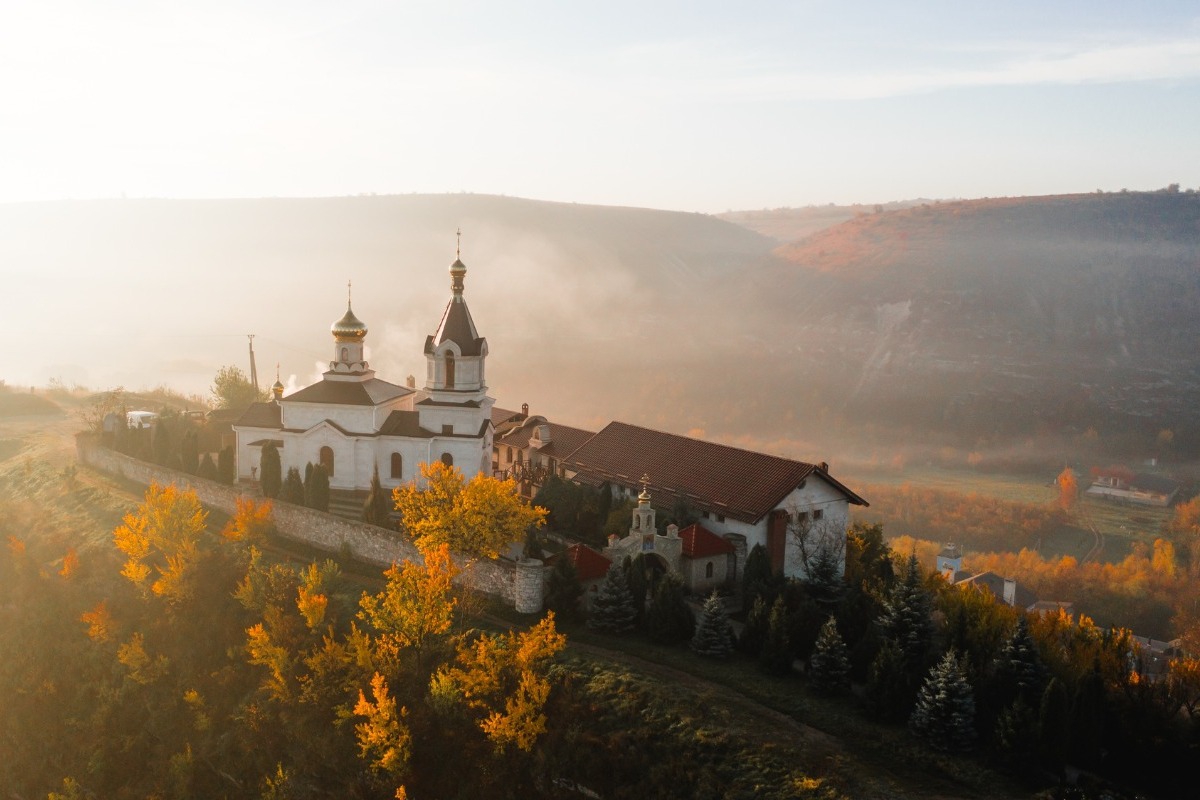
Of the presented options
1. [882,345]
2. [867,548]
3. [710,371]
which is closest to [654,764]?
[867,548]

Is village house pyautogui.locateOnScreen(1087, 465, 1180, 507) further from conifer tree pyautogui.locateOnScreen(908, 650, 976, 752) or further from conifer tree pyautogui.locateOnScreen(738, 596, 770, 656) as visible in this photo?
conifer tree pyautogui.locateOnScreen(908, 650, 976, 752)

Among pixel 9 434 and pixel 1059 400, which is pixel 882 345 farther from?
pixel 9 434

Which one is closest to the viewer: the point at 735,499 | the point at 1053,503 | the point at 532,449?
the point at 735,499

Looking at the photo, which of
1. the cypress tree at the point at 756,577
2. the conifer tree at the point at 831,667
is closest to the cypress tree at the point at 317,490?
the cypress tree at the point at 756,577

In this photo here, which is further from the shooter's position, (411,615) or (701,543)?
(701,543)

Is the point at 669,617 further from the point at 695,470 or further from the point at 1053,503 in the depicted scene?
the point at 1053,503

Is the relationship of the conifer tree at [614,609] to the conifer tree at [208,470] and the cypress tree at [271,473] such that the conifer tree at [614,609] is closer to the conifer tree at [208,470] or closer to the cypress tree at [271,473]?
the cypress tree at [271,473]

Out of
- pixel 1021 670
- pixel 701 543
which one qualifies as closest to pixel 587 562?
pixel 701 543
